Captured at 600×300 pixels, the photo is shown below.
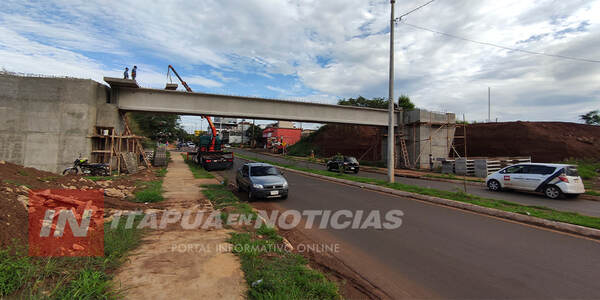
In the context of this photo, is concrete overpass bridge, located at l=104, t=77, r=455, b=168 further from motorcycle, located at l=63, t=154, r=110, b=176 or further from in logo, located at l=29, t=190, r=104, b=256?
in logo, located at l=29, t=190, r=104, b=256

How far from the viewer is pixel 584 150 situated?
26.5 metres

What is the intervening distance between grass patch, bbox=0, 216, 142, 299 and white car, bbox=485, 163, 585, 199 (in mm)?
16121

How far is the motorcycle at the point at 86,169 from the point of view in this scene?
14.5m

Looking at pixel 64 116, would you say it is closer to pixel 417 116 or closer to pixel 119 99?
pixel 119 99

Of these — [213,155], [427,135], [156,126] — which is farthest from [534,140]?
[156,126]

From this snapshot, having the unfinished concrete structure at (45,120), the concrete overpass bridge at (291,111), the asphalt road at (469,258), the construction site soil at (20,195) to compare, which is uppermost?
the concrete overpass bridge at (291,111)

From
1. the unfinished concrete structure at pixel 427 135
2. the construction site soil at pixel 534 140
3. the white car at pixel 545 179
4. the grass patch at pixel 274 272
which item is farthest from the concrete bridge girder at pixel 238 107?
the grass patch at pixel 274 272

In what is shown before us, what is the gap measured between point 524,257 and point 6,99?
23.6m

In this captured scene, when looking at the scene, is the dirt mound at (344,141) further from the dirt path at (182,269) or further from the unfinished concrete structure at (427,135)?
the dirt path at (182,269)

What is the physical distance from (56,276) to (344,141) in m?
46.4

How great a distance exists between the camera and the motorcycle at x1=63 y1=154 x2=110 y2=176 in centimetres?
1445

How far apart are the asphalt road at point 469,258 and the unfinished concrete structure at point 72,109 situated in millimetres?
17124

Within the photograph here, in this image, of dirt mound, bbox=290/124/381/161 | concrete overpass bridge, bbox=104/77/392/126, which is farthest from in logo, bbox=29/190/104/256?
dirt mound, bbox=290/124/381/161

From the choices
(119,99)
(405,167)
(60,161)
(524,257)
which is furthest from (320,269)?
(405,167)
